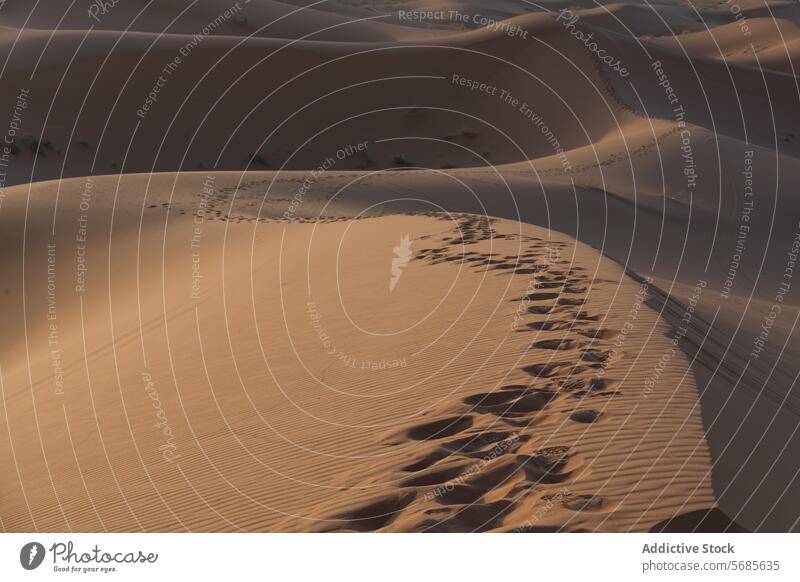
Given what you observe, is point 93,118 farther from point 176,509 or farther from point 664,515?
point 664,515

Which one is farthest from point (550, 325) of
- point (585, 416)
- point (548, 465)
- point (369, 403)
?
point (548, 465)

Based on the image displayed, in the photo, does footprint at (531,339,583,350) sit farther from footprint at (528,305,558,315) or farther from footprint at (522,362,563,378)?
footprint at (528,305,558,315)

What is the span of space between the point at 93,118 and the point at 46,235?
18.8 meters

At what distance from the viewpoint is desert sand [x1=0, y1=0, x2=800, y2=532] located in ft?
22.5

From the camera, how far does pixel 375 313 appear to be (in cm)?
1091

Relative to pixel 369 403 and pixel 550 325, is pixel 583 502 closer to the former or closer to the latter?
pixel 369 403

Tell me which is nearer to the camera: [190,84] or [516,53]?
[190,84]

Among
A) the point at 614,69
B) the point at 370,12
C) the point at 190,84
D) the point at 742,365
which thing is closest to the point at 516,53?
the point at 614,69

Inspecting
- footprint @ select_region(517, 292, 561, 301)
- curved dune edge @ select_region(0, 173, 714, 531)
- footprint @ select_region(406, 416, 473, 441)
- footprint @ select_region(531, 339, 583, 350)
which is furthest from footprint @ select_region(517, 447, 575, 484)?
footprint @ select_region(517, 292, 561, 301)

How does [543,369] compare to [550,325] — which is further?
[550,325]

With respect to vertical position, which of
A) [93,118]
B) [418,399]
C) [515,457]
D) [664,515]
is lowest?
[664,515]

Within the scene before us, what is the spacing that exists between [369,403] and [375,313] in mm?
2789

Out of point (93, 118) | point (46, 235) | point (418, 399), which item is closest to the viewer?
point (418, 399)

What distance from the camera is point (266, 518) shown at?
22.2ft
